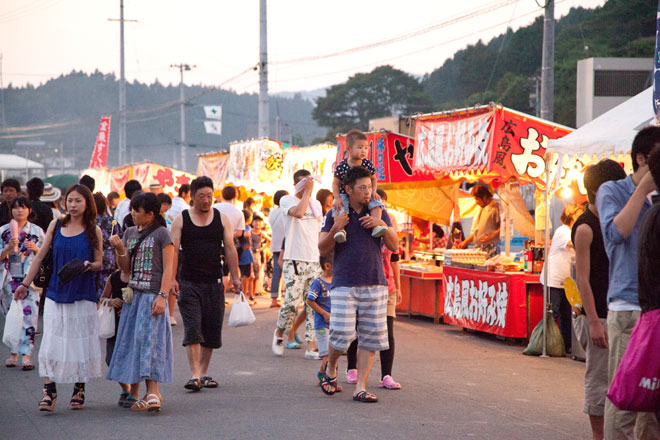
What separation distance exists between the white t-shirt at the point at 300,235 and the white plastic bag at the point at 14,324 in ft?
10.5

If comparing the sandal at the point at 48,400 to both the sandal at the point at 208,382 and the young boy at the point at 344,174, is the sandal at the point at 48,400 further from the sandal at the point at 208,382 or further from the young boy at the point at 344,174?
the young boy at the point at 344,174

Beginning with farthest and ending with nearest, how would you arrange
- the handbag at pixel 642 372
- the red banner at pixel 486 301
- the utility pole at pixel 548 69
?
1. the utility pole at pixel 548 69
2. the red banner at pixel 486 301
3. the handbag at pixel 642 372

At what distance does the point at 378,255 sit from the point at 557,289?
3748mm

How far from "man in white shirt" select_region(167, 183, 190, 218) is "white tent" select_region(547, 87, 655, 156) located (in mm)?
6136

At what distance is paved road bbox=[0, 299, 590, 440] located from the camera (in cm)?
609

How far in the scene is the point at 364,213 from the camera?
7062mm

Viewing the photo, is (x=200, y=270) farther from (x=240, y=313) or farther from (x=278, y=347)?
(x=278, y=347)

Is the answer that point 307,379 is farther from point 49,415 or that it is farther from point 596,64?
point 596,64

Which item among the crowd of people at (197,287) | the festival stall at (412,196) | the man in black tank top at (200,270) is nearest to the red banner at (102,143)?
the festival stall at (412,196)

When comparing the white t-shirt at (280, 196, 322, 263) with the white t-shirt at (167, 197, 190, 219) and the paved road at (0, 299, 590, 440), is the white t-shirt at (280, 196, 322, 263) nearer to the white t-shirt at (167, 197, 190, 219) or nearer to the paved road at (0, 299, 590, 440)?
the paved road at (0, 299, 590, 440)

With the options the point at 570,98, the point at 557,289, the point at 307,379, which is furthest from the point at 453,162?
the point at 570,98

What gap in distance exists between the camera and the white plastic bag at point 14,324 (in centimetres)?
866

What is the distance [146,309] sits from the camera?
6.65 metres

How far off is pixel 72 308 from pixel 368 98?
78714mm
